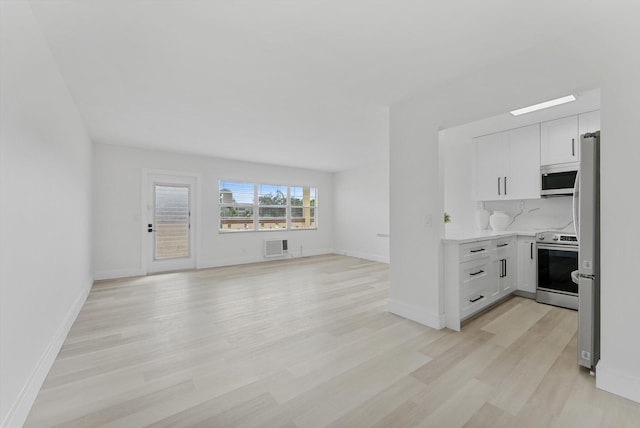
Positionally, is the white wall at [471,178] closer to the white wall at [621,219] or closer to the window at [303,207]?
the white wall at [621,219]

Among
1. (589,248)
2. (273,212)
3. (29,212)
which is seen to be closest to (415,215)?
(589,248)

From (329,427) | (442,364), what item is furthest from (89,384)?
(442,364)

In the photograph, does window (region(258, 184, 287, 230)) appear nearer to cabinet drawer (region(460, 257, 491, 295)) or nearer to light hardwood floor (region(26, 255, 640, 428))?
light hardwood floor (region(26, 255, 640, 428))

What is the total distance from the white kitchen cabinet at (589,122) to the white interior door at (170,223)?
21.0ft

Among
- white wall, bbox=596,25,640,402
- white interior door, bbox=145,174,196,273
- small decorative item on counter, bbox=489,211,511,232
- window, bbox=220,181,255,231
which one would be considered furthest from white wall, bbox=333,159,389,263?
white wall, bbox=596,25,640,402

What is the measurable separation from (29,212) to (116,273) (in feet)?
13.0

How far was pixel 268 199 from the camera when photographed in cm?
706

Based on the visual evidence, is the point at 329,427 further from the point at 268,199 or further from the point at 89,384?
the point at 268,199

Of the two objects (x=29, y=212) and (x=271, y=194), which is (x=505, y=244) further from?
(x=271, y=194)

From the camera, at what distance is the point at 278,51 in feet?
7.00

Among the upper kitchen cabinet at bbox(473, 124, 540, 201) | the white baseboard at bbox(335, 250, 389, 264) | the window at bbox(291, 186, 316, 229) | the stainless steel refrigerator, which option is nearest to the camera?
the stainless steel refrigerator

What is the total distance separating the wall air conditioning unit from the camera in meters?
6.77

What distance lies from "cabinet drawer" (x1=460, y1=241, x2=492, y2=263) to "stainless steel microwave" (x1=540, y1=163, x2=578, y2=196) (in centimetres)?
126

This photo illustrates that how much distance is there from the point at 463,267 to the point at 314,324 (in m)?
1.67
